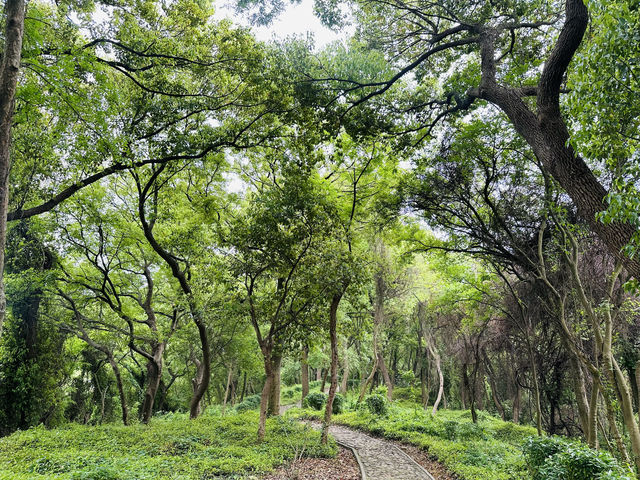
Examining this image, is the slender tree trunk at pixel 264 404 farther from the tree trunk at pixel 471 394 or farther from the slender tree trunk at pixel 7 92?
the tree trunk at pixel 471 394

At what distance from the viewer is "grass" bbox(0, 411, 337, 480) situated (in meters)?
5.69

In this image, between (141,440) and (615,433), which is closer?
(615,433)

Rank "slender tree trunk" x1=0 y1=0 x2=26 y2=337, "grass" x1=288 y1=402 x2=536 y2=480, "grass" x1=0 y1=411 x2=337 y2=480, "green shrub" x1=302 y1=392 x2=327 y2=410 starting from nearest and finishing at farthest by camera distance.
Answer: "slender tree trunk" x1=0 y1=0 x2=26 y2=337
"grass" x1=0 y1=411 x2=337 y2=480
"grass" x1=288 y1=402 x2=536 y2=480
"green shrub" x1=302 y1=392 x2=327 y2=410

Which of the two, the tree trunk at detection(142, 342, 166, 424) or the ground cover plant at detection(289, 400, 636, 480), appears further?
the tree trunk at detection(142, 342, 166, 424)

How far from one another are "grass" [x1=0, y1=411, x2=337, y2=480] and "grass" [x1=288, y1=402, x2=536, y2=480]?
2.93 m

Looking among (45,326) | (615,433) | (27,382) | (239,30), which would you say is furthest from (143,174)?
(615,433)

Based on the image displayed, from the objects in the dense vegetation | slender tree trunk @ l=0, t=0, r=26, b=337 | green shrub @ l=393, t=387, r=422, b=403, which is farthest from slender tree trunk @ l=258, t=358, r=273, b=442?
green shrub @ l=393, t=387, r=422, b=403

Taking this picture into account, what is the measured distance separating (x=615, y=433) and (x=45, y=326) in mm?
18063

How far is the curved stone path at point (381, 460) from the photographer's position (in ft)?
24.6

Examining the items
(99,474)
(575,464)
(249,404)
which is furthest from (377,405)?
(99,474)

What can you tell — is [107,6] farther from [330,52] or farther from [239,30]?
[330,52]

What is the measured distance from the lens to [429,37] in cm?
769

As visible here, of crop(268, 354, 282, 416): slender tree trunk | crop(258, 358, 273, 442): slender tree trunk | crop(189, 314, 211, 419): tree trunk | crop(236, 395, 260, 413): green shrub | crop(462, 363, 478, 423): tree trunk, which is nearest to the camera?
crop(258, 358, 273, 442): slender tree trunk

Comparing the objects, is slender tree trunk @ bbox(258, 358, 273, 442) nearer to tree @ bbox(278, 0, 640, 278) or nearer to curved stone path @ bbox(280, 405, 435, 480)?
curved stone path @ bbox(280, 405, 435, 480)
